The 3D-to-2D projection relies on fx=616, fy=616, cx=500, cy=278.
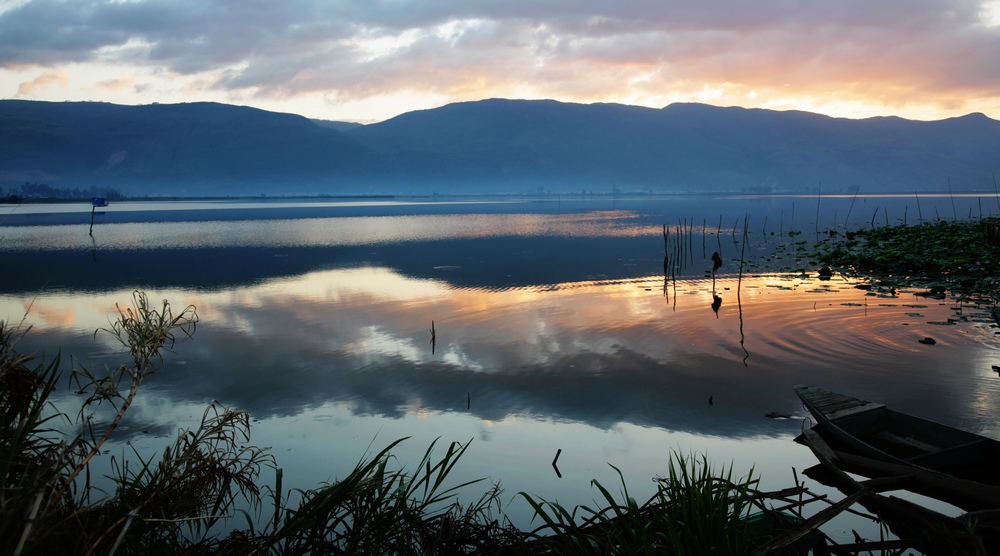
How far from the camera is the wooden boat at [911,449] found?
7.50m

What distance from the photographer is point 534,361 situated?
15422 millimetres

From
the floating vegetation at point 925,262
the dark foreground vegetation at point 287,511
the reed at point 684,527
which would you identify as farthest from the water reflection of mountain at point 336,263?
the reed at point 684,527

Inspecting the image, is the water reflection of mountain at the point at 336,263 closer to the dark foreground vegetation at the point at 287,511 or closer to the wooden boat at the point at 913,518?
the wooden boat at the point at 913,518

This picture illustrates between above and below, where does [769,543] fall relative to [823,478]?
above

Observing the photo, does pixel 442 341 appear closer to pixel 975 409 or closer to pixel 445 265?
pixel 975 409

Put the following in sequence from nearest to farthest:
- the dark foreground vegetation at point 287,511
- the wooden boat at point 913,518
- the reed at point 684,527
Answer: the dark foreground vegetation at point 287,511, the reed at point 684,527, the wooden boat at point 913,518

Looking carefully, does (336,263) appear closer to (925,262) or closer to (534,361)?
(534,361)

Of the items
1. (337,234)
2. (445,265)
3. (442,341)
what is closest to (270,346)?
(442,341)

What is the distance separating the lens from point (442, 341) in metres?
17.6

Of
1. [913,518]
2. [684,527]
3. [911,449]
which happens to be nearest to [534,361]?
[911,449]

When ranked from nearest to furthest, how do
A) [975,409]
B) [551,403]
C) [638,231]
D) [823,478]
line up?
[823,478], [975,409], [551,403], [638,231]

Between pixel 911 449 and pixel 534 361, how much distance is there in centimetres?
817

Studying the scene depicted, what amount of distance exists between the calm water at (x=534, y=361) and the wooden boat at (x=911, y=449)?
2.56 feet

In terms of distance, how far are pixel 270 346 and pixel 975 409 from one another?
54.2ft
